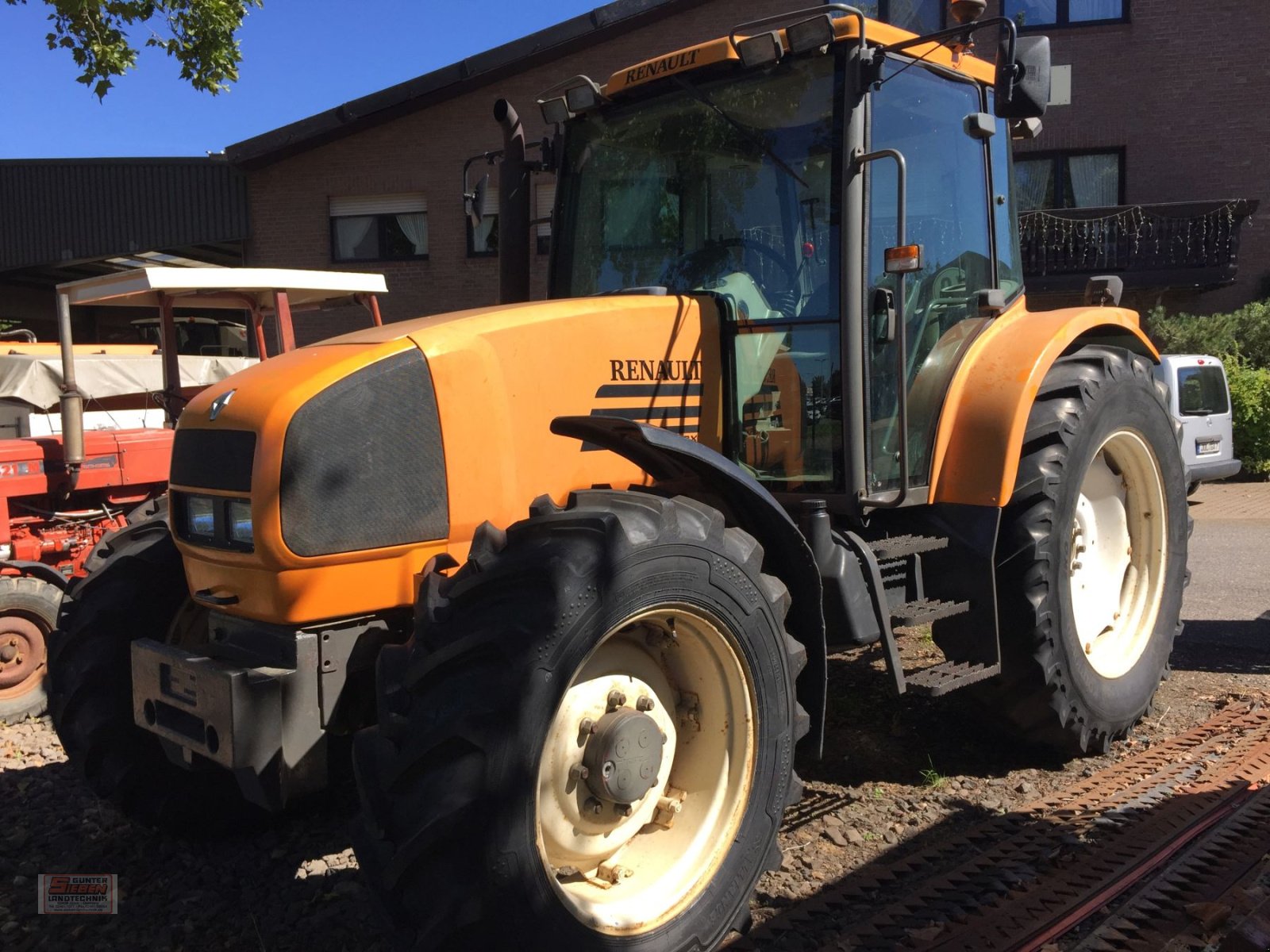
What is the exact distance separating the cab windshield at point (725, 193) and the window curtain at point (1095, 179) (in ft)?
45.9

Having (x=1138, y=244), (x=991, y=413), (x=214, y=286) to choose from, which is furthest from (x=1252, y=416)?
(x=214, y=286)

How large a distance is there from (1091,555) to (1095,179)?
13337 millimetres

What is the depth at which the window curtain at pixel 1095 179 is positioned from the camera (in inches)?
634

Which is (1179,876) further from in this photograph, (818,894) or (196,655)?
(196,655)

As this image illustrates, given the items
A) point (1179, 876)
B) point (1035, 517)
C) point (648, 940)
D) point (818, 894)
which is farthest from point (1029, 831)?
point (648, 940)

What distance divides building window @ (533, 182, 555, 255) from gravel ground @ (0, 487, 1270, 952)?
2421 mm

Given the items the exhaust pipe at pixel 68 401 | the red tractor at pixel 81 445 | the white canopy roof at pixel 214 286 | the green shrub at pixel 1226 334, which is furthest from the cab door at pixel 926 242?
the green shrub at pixel 1226 334

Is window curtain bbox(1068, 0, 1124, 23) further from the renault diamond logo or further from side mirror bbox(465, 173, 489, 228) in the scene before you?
the renault diamond logo

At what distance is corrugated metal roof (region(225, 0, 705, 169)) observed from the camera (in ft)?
51.8

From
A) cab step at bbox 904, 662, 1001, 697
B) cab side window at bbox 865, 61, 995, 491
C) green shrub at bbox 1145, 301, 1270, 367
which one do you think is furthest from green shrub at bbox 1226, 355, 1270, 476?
cab step at bbox 904, 662, 1001, 697

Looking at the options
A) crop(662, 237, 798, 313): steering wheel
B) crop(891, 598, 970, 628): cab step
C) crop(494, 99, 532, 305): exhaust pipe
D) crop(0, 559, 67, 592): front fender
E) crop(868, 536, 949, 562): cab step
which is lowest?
crop(0, 559, 67, 592): front fender

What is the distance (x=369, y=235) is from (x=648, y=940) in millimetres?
15988

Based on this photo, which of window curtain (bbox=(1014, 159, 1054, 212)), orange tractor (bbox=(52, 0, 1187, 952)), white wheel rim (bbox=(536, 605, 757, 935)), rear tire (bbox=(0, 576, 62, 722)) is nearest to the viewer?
orange tractor (bbox=(52, 0, 1187, 952))

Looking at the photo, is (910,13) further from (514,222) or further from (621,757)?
(621,757)
